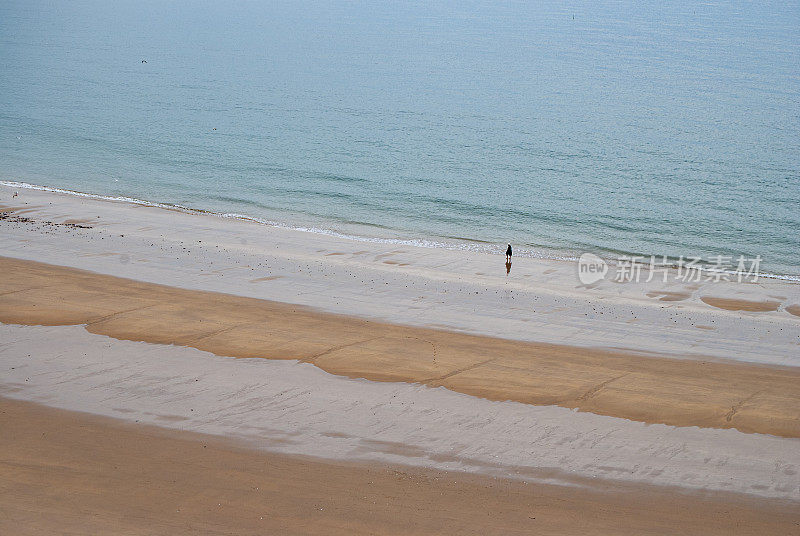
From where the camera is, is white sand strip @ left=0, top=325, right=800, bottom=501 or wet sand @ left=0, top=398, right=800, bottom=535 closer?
wet sand @ left=0, top=398, right=800, bottom=535

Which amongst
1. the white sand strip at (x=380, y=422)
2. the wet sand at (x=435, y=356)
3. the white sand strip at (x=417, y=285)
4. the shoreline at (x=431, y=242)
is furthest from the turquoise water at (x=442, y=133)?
the white sand strip at (x=380, y=422)

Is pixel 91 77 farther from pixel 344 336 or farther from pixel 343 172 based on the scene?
pixel 344 336

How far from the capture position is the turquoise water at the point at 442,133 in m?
34.7

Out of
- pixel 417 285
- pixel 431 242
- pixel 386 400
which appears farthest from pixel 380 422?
pixel 431 242

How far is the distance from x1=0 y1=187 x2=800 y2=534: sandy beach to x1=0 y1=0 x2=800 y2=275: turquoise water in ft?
31.7

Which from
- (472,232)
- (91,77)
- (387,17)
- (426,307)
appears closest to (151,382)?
(426,307)

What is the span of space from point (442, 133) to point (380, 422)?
1691 inches

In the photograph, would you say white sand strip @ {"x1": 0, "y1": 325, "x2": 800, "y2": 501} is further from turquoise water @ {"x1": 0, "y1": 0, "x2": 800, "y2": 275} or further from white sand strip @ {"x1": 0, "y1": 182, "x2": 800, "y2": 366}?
turquoise water @ {"x1": 0, "y1": 0, "x2": 800, "y2": 275}

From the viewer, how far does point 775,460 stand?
42.1ft

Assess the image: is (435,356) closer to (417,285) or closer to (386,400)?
(386,400)

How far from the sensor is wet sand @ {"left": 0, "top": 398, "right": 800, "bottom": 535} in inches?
414

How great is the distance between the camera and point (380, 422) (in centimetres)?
1371

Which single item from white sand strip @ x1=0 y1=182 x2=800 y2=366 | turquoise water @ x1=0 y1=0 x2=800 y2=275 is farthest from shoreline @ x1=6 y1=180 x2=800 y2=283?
white sand strip @ x1=0 y1=182 x2=800 y2=366

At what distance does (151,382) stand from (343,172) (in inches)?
1132
